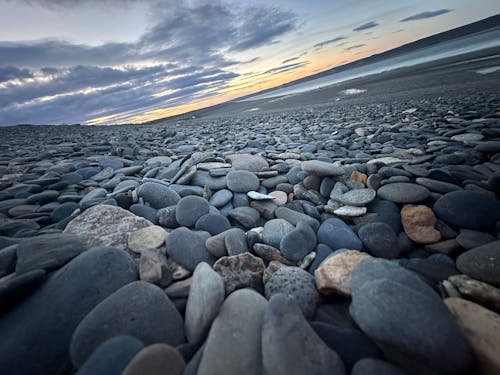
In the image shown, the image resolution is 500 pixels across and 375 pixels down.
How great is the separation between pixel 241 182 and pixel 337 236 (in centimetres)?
106

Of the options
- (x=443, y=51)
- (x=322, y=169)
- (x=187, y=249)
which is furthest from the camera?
(x=443, y=51)

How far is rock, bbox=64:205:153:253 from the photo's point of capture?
5.21 ft

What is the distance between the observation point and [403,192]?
6.45ft

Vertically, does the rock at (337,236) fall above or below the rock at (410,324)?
below

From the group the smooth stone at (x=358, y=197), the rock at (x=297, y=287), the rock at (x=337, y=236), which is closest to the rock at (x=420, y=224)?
the smooth stone at (x=358, y=197)

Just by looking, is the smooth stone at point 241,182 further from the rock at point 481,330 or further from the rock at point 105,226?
the rock at point 481,330

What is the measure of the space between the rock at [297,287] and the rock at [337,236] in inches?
18.0

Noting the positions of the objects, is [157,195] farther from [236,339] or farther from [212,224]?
[236,339]

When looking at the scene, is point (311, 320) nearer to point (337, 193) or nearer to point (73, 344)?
point (73, 344)

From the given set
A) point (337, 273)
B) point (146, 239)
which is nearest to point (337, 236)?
point (337, 273)

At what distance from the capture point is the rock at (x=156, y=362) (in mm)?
762

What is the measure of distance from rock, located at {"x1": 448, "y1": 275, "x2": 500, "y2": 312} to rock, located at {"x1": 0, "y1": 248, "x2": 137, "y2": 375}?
1.56 m

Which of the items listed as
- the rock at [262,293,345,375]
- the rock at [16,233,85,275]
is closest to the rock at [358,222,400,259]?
the rock at [262,293,345,375]

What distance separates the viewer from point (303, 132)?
19.5 ft
